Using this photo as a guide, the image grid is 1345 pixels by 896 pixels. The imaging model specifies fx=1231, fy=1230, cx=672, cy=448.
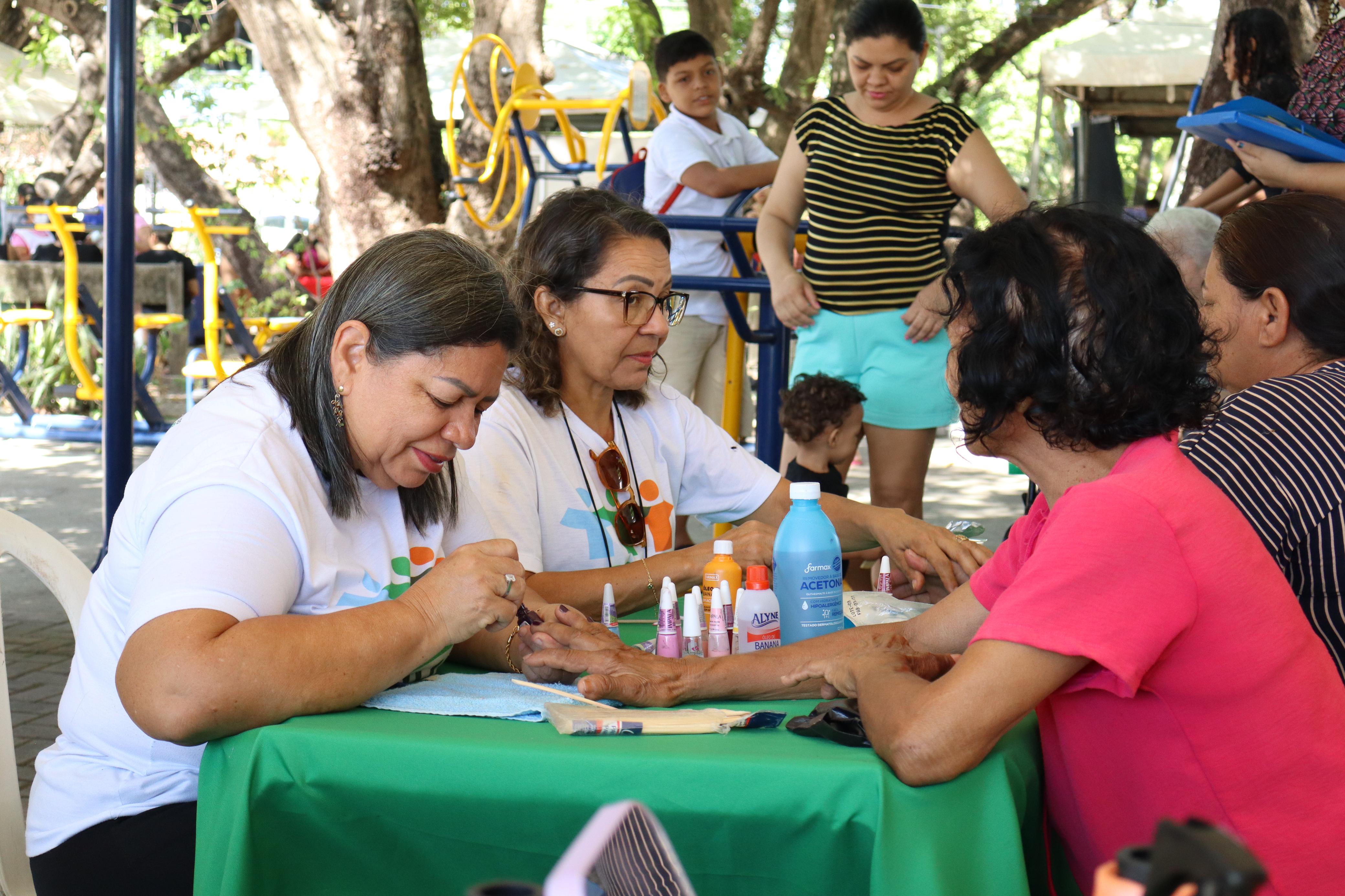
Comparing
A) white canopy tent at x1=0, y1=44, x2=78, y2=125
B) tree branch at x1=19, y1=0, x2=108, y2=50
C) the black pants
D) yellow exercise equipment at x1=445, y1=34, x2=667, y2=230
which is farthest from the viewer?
white canopy tent at x1=0, y1=44, x2=78, y2=125

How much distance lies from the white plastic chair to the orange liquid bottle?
101 cm

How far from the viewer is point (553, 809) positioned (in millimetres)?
1384

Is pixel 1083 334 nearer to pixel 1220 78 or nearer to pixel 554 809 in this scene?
pixel 554 809

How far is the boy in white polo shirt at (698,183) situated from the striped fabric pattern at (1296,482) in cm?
296

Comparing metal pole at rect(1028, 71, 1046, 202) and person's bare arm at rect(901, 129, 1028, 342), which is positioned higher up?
metal pole at rect(1028, 71, 1046, 202)

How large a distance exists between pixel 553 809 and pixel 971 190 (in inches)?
109

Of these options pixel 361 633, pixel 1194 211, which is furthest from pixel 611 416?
pixel 1194 211

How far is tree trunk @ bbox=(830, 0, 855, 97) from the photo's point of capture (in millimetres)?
10703

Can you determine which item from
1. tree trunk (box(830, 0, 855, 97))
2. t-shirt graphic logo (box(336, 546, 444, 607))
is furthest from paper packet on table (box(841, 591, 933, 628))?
tree trunk (box(830, 0, 855, 97))

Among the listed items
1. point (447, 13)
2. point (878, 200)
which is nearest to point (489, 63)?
point (878, 200)

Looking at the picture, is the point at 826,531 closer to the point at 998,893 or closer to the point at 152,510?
the point at 998,893

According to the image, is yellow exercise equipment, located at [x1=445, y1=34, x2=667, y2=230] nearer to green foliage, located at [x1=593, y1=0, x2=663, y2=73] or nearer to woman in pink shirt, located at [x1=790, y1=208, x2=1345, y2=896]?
green foliage, located at [x1=593, y1=0, x2=663, y2=73]

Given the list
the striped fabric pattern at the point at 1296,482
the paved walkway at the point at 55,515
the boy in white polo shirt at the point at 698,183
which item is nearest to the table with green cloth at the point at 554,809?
the striped fabric pattern at the point at 1296,482

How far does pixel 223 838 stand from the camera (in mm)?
1464
